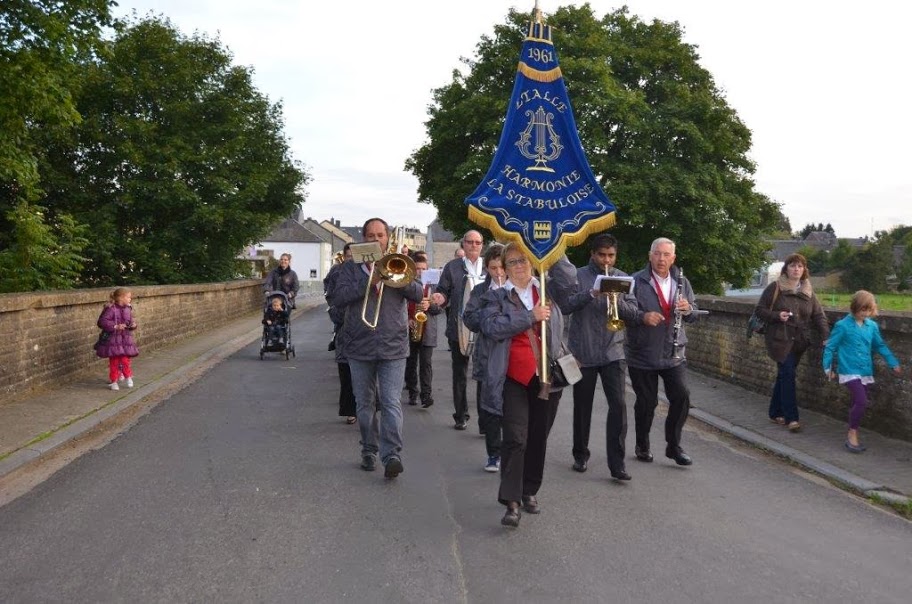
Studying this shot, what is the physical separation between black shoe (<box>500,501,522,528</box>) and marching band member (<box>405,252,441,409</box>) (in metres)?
3.88

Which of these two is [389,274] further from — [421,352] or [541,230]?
[421,352]

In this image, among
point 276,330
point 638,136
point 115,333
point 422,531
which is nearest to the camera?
point 422,531

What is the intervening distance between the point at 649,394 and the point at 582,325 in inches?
34.4

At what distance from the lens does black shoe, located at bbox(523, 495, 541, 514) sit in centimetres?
552

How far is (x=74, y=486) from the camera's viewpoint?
6.20m

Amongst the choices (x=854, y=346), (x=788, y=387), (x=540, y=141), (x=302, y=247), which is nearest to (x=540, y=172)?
(x=540, y=141)

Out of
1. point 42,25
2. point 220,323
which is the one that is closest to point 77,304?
point 42,25

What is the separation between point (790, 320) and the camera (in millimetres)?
8594

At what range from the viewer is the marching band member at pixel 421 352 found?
30.8 feet

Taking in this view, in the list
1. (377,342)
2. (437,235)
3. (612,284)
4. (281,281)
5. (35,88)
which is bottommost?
(377,342)

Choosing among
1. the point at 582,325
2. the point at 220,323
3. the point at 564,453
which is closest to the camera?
the point at 582,325

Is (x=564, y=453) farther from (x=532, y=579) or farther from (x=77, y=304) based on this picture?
(x=77, y=304)

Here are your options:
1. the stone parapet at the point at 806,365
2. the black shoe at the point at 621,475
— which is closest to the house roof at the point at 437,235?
the stone parapet at the point at 806,365

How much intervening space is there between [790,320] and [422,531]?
5.18 metres
